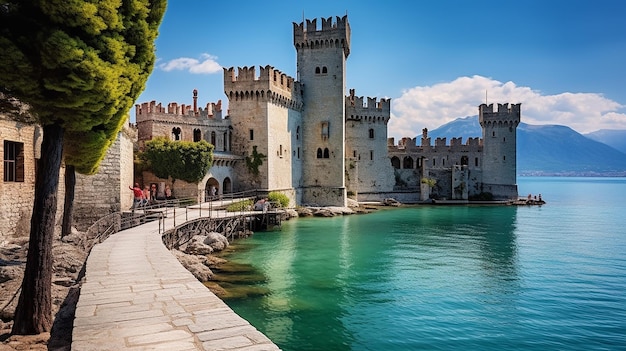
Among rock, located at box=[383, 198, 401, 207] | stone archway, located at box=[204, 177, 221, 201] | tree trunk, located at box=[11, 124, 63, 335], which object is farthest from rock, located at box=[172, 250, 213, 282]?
rock, located at box=[383, 198, 401, 207]

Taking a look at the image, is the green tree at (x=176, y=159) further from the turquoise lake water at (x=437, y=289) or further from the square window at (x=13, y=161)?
the square window at (x=13, y=161)

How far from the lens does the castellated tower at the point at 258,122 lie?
3600cm

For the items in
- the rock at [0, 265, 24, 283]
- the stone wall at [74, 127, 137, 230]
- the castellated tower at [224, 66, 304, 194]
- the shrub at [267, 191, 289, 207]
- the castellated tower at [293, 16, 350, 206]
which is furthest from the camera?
the castellated tower at [293, 16, 350, 206]

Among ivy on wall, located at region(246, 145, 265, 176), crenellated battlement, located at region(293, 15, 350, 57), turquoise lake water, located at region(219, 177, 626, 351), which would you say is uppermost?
crenellated battlement, located at region(293, 15, 350, 57)

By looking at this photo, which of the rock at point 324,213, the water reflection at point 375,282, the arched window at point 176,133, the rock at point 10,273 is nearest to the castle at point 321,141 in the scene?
the arched window at point 176,133

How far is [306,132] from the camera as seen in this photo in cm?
4228

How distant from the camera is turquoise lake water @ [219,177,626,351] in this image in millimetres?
11492

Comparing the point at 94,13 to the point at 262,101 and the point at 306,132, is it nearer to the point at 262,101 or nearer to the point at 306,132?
the point at 262,101

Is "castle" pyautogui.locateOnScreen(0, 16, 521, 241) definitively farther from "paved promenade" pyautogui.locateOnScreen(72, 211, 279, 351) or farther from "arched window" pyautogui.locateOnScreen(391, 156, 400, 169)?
"paved promenade" pyautogui.locateOnScreen(72, 211, 279, 351)

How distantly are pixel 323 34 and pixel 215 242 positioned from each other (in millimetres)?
24717

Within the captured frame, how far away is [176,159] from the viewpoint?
30375mm

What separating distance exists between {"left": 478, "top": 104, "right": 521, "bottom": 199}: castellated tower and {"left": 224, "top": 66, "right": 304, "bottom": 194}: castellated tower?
26913mm

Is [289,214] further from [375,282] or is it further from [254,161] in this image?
[375,282]

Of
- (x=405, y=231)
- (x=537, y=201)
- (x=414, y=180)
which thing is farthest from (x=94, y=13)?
(x=537, y=201)
